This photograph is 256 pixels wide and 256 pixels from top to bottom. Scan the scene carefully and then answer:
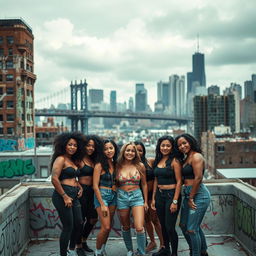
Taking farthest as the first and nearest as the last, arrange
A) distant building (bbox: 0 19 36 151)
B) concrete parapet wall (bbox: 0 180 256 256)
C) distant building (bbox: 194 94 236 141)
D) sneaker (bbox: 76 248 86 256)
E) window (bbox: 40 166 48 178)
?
distant building (bbox: 194 94 236 141), distant building (bbox: 0 19 36 151), window (bbox: 40 166 48 178), concrete parapet wall (bbox: 0 180 256 256), sneaker (bbox: 76 248 86 256)

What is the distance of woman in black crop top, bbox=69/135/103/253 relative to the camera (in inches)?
210

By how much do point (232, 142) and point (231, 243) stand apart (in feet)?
169

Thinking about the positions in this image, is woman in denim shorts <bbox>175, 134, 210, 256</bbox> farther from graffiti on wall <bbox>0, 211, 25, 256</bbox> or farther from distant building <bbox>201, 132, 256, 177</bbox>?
distant building <bbox>201, 132, 256, 177</bbox>

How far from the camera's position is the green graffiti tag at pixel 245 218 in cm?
533

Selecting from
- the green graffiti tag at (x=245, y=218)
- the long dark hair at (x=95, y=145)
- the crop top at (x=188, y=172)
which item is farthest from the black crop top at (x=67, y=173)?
the green graffiti tag at (x=245, y=218)

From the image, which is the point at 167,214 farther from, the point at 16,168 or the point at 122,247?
the point at 16,168

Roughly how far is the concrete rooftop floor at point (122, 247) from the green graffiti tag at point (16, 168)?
28624 mm

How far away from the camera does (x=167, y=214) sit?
16.9ft

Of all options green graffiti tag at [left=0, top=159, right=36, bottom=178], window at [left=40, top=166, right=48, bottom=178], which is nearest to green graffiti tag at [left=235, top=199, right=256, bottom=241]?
window at [left=40, top=166, right=48, bottom=178]

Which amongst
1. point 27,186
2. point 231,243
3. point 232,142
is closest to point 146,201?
point 231,243

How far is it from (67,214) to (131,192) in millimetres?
968

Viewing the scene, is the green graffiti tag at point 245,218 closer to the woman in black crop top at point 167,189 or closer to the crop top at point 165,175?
the woman in black crop top at point 167,189

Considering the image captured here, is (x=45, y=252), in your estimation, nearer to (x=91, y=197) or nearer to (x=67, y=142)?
(x=91, y=197)

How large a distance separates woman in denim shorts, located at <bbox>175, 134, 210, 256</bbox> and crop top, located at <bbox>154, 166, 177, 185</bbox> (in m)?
0.17
